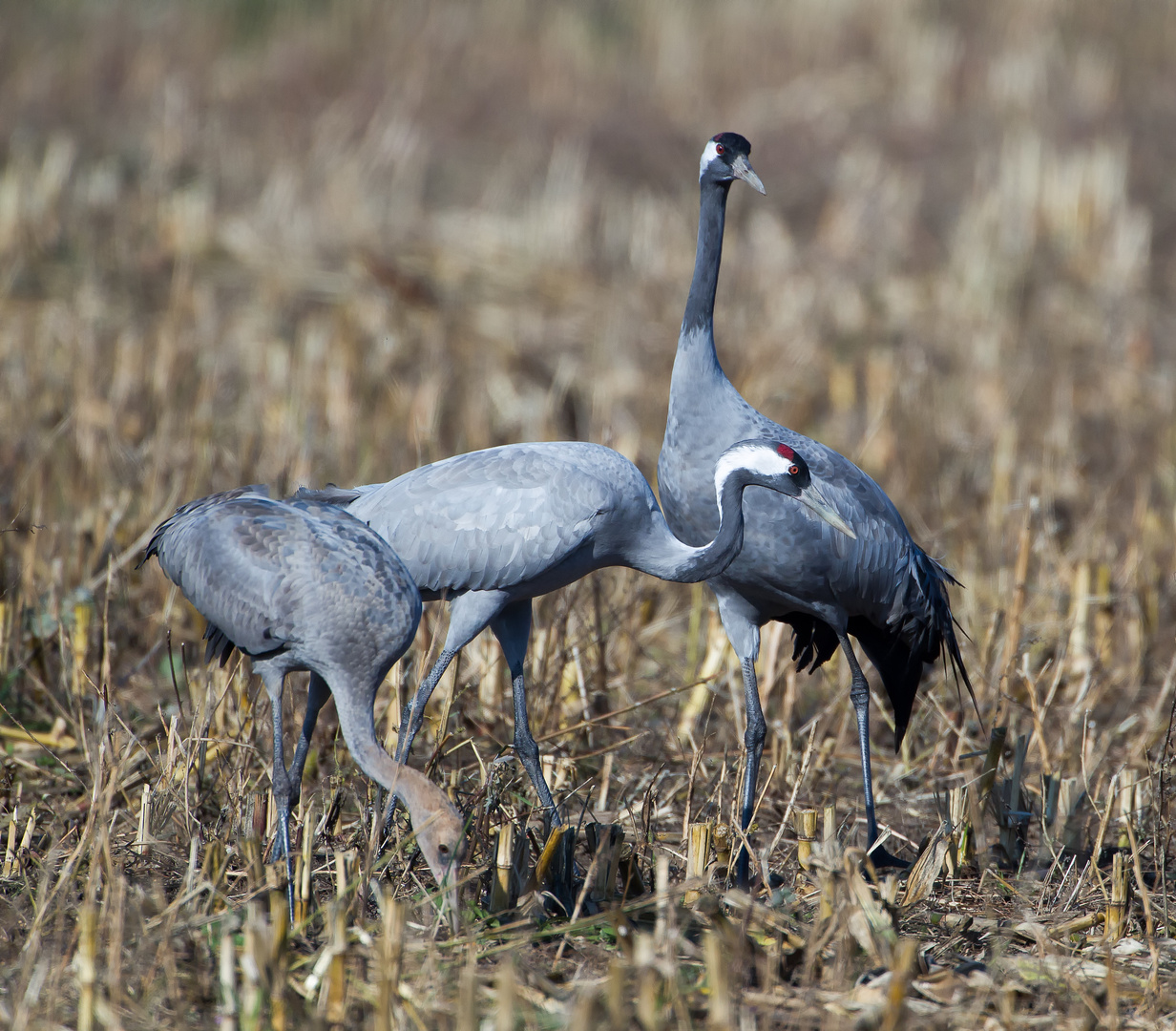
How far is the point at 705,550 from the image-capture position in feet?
12.0

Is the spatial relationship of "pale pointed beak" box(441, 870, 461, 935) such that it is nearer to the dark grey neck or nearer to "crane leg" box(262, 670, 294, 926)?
"crane leg" box(262, 670, 294, 926)

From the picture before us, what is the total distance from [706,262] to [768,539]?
82cm

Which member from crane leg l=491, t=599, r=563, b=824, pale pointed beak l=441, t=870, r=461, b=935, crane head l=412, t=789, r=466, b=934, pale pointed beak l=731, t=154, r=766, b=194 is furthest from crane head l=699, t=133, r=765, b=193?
pale pointed beak l=441, t=870, r=461, b=935

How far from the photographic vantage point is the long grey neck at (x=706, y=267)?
4.04 meters

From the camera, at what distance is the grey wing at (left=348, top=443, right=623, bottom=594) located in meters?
3.69

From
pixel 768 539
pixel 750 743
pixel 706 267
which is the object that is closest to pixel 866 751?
pixel 750 743

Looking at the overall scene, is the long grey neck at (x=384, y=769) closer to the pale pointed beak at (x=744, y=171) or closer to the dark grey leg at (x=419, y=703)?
the dark grey leg at (x=419, y=703)

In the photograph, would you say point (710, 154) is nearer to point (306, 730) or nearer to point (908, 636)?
point (908, 636)

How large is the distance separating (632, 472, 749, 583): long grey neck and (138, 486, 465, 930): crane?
69cm

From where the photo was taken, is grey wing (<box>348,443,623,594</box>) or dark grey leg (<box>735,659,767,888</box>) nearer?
grey wing (<box>348,443,623,594</box>)

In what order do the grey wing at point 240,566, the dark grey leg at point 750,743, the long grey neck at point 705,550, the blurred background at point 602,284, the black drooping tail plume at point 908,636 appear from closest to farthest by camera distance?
the grey wing at point 240,566, the long grey neck at point 705,550, the dark grey leg at point 750,743, the black drooping tail plume at point 908,636, the blurred background at point 602,284

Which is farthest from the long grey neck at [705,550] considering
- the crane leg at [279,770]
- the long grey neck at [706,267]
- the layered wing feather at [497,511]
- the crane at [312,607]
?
the crane leg at [279,770]

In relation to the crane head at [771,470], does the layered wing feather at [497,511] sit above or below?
below

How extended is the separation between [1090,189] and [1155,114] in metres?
3.59
